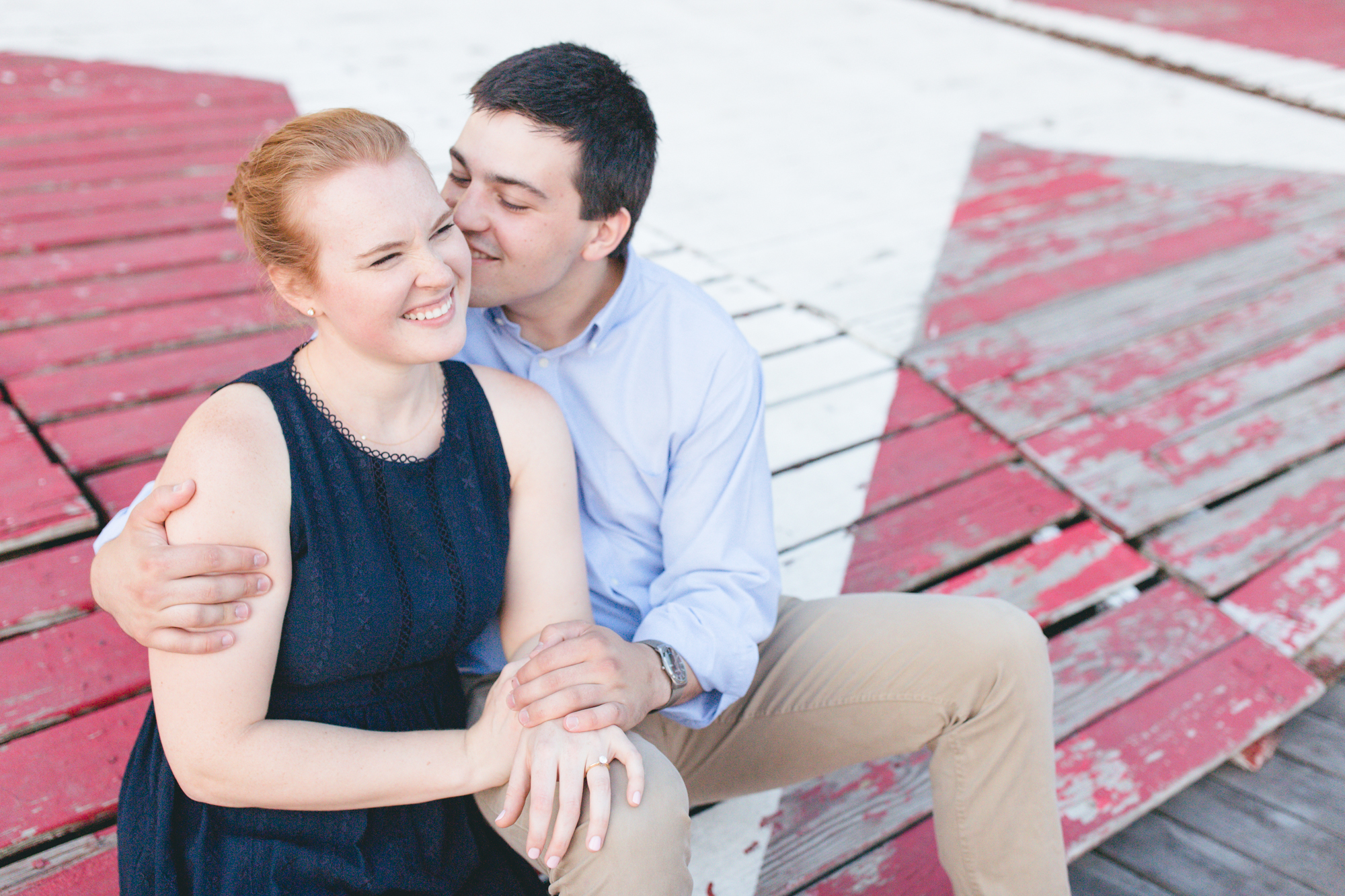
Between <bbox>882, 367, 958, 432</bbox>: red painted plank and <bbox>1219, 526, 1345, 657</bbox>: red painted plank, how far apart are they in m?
0.75

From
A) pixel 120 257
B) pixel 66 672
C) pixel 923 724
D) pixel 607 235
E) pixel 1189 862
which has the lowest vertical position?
pixel 1189 862

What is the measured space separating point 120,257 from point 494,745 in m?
2.06

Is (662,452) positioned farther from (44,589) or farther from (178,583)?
(44,589)

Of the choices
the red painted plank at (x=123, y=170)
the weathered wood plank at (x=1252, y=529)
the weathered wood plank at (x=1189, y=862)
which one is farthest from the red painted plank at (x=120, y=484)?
the weathered wood plank at (x=1252, y=529)

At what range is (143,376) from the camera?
2189 millimetres

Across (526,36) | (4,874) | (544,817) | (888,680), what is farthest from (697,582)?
(526,36)

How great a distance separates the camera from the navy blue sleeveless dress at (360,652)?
113 centimetres

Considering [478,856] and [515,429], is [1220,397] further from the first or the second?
[478,856]

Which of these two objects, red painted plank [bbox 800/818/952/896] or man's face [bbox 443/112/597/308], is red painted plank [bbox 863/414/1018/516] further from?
man's face [bbox 443/112/597/308]

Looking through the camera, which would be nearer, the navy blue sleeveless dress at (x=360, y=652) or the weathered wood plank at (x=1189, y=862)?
the navy blue sleeveless dress at (x=360, y=652)

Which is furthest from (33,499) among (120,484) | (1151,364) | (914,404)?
(1151,364)

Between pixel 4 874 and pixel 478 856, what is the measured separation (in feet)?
2.08

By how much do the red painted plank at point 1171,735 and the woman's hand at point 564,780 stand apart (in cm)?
86

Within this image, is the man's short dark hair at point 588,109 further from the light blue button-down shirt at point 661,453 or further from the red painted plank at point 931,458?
the red painted plank at point 931,458
